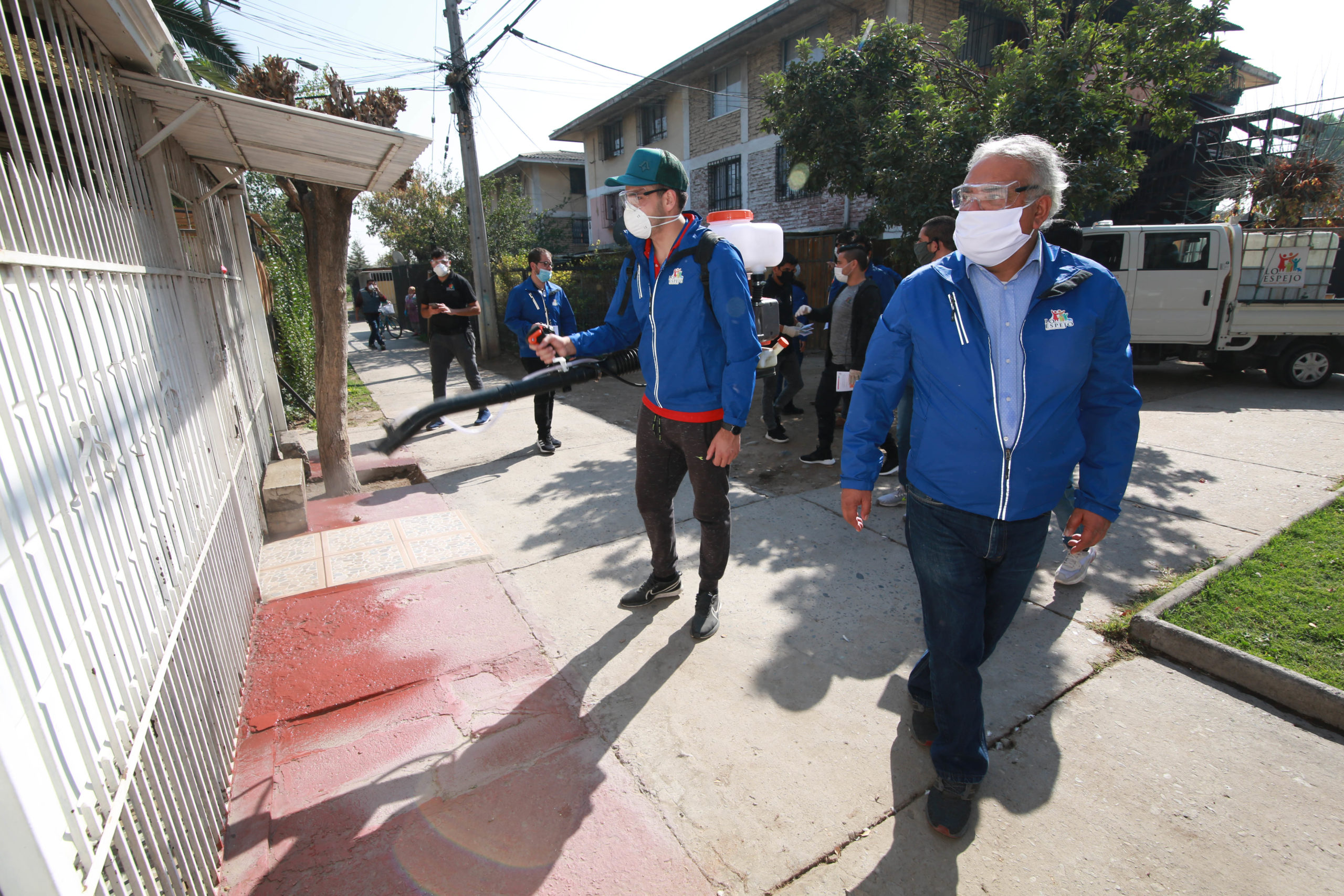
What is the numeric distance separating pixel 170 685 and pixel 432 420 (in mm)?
1085

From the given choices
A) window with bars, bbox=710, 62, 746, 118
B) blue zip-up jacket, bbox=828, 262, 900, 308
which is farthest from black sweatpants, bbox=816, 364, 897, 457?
window with bars, bbox=710, 62, 746, 118

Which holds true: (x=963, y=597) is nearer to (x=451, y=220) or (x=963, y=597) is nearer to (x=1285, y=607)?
(x=1285, y=607)

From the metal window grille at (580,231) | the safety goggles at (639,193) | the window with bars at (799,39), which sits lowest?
the safety goggles at (639,193)

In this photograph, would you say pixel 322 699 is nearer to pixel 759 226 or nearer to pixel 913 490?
pixel 913 490

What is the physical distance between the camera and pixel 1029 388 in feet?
6.23

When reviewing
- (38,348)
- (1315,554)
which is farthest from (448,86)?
(1315,554)

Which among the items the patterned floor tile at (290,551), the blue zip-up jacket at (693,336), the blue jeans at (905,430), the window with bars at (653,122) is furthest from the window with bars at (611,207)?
the blue jeans at (905,430)

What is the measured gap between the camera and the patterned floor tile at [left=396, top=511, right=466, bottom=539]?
451 cm

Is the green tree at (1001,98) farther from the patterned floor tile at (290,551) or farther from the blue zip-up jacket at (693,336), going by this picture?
the patterned floor tile at (290,551)

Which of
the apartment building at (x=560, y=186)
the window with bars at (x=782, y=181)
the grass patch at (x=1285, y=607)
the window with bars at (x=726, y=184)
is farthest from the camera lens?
the apartment building at (x=560, y=186)

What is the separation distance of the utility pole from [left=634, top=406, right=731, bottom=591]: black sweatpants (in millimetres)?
11351

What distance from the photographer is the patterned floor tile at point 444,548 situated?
4.09 m

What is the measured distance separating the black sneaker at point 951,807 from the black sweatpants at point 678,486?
1.33 meters

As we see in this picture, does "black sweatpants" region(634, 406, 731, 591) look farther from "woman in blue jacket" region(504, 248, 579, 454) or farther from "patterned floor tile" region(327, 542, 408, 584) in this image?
"woman in blue jacket" region(504, 248, 579, 454)
